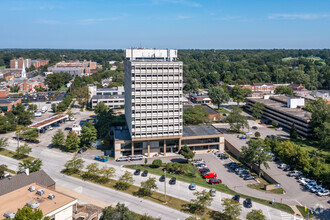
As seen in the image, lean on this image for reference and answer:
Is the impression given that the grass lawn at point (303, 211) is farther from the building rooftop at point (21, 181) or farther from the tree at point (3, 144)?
the tree at point (3, 144)

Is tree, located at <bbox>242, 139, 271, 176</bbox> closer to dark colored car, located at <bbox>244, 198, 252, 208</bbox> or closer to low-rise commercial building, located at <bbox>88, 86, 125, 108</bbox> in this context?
dark colored car, located at <bbox>244, 198, 252, 208</bbox>

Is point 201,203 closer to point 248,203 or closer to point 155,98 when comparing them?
point 248,203

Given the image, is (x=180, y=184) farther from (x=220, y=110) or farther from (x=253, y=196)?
(x=220, y=110)

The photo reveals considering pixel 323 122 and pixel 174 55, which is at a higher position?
pixel 174 55

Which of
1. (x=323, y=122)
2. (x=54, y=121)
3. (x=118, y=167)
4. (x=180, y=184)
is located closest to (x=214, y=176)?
(x=180, y=184)

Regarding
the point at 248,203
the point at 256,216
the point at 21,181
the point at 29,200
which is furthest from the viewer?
the point at 248,203

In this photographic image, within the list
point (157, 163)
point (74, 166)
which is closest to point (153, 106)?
point (157, 163)
